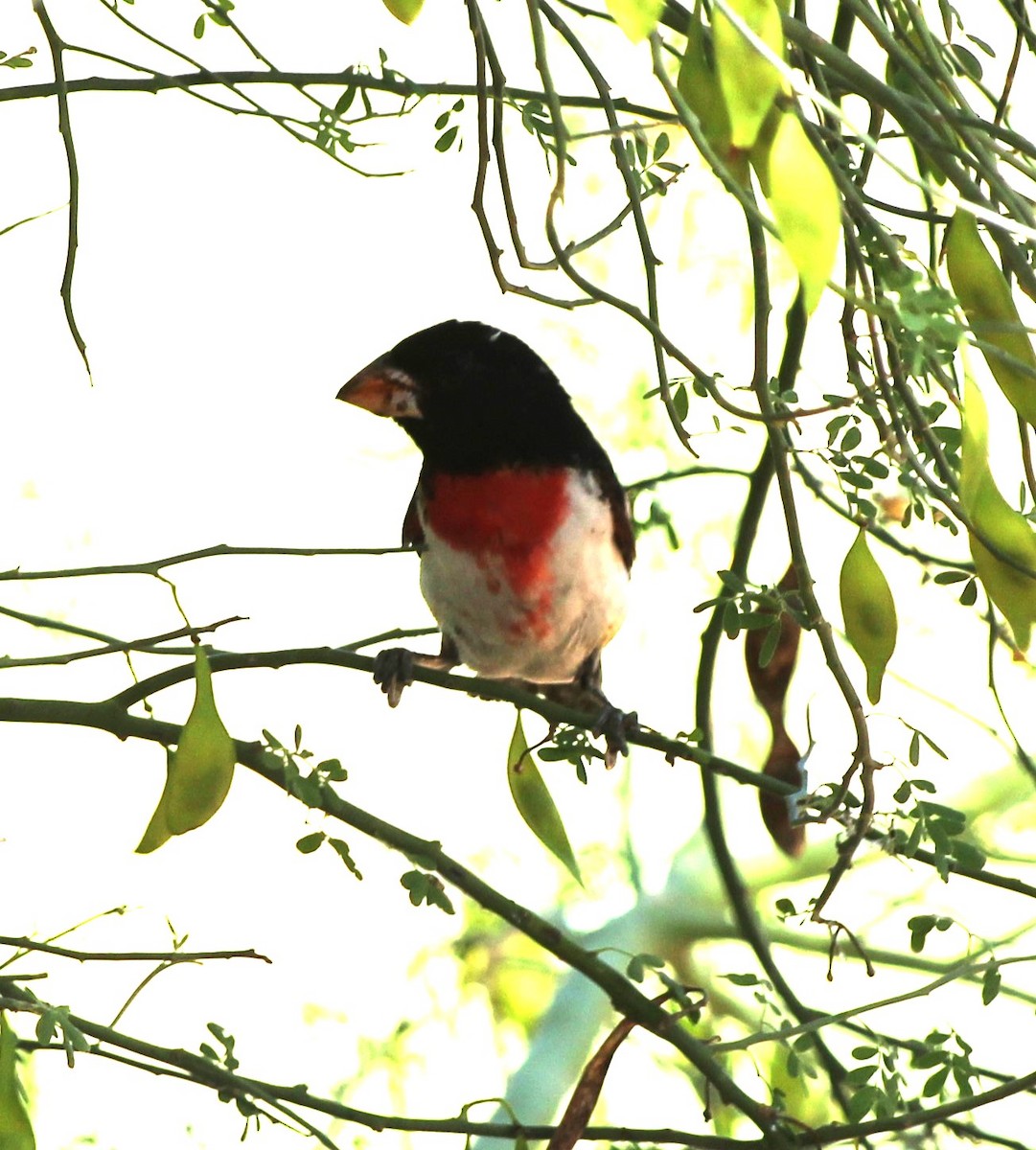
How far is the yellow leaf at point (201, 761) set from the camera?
2.87ft

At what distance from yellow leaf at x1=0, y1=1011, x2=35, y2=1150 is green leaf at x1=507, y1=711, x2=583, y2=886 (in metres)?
0.40

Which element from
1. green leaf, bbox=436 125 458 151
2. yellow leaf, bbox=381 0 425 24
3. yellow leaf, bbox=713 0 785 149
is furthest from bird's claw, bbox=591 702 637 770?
yellow leaf, bbox=713 0 785 149

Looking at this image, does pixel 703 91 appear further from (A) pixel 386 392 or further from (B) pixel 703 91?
(A) pixel 386 392

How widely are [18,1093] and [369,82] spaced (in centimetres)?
67

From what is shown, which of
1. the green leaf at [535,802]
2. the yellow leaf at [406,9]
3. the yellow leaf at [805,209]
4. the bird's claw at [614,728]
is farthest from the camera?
the bird's claw at [614,728]

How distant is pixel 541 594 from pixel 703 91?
0.77 m

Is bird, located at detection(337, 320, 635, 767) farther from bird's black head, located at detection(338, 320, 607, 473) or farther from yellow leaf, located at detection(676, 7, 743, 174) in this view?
yellow leaf, located at detection(676, 7, 743, 174)

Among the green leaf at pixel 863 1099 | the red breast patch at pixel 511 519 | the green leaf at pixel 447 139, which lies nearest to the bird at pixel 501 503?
the red breast patch at pixel 511 519

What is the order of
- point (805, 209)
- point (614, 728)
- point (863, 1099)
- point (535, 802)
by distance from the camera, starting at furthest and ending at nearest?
1. point (614, 728)
2. point (535, 802)
3. point (863, 1099)
4. point (805, 209)

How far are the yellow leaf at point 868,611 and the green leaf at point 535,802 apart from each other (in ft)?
1.03

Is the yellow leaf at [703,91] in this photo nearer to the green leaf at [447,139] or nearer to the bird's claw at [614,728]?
the green leaf at [447,139]

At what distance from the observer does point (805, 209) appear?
0.49 meters

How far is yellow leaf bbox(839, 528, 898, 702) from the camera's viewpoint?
851mm

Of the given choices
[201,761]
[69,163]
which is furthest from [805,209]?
[69,163]
